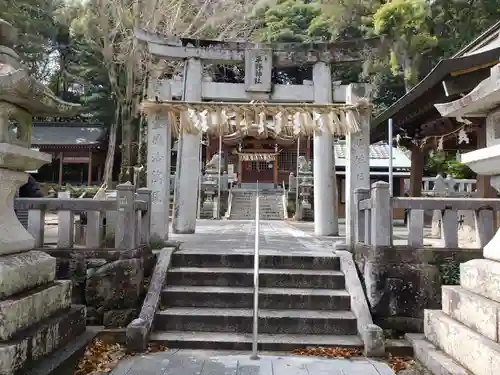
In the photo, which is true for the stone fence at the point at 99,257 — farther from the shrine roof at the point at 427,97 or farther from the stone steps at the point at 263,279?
the shrine roof at the point at 427,97

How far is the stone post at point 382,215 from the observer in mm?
5879

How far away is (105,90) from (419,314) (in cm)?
3117

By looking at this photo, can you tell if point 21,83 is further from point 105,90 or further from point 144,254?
point 105,90

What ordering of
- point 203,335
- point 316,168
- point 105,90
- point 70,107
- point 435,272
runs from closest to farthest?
point 70,107
point 203,335
point 435,272
point 316,168
point 105,90

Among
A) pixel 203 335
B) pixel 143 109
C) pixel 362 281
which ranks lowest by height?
pixel 203 335

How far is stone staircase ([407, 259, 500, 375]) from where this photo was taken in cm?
342

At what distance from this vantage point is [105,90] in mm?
32188

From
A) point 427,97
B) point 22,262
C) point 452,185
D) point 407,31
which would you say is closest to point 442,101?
point 427,97

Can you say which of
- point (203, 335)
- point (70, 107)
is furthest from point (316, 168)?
point (70, 107)

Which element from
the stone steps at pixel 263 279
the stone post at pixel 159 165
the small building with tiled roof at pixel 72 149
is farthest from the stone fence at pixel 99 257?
the small building with tiled roof at pixel 72 149

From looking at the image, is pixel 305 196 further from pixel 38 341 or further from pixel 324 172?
pixel 38 341

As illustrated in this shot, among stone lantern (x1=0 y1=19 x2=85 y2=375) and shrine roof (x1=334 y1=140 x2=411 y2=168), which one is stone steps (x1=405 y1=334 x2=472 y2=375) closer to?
stone lantern (x1=0 y1=19 x2=85 y2=375)

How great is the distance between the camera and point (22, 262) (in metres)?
3.96

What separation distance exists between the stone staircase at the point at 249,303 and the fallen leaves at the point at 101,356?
388mm
